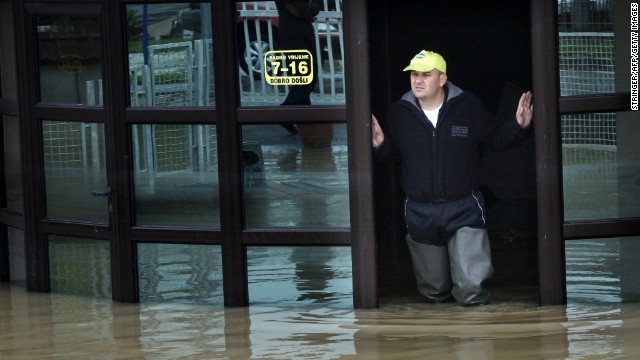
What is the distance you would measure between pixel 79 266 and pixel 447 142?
101 inches

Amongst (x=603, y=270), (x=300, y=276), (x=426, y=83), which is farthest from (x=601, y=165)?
(x=300, y=276)

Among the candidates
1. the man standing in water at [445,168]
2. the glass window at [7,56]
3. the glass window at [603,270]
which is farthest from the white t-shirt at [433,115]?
the glass window at [7,56]

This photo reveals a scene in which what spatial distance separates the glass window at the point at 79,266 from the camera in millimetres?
8594

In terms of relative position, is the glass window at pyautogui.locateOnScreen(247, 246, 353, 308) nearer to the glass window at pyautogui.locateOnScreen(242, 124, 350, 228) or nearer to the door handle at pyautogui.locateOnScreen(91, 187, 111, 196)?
the glass window at pyautogui.locateOnScreen(242, 124, 350, 228)

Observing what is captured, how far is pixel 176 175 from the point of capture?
8.27 metres

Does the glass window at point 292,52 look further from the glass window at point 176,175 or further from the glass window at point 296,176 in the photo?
the glass window at point 176,175

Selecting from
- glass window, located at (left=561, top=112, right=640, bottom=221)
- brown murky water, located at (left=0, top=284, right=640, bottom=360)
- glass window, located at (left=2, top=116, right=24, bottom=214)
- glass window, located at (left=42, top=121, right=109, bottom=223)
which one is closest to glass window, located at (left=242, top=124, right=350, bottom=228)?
brown murky water, located at (left=0, top=284, right=640, bottom=360)

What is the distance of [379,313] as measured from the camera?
7.88 metres

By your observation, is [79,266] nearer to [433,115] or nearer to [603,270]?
[433,115]

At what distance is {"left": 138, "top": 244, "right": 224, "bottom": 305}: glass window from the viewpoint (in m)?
8.26

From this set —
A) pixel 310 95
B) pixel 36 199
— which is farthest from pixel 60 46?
pixel 310 95

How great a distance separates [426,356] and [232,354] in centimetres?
102

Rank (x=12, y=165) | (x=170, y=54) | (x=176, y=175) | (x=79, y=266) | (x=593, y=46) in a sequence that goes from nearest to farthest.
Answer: (x=593, y=46)
(x=170, y=54)
(x=176, y=175)
(x=79, y=266)
(x=12, y=165)

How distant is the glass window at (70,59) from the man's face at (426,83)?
200 centimetres
